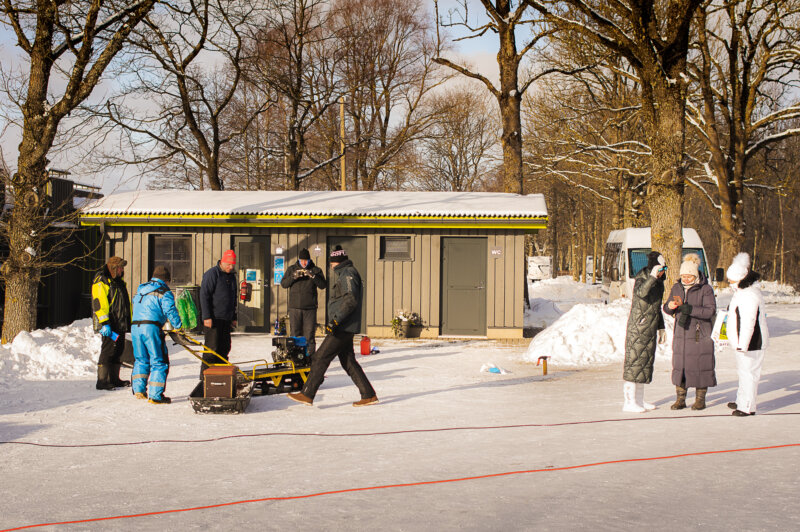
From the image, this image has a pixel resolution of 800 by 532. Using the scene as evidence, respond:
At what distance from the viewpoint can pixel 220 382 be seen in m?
8.17

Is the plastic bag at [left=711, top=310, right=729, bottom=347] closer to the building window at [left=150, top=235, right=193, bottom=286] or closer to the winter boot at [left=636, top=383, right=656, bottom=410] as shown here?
the winter boot at [left=636, top=383, right=656, bottom=410]

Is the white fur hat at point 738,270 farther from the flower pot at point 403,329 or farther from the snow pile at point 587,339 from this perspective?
the flower pot at point 403,329

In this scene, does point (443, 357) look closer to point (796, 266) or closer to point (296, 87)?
point (296, 87)

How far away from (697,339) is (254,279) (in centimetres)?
1095

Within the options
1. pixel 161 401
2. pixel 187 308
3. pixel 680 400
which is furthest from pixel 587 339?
pixel 187 308

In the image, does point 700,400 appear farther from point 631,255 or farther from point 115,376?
point 631,255

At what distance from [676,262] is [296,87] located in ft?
64.0

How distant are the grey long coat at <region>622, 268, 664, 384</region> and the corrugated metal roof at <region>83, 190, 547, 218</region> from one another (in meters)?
7.90

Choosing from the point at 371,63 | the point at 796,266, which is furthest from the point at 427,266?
the point at 796,266

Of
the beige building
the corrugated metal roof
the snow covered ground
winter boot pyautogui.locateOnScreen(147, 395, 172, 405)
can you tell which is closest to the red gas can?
the snow covered ground

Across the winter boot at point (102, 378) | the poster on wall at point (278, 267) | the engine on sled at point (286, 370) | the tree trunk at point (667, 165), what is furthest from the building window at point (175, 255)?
the tree trunk at point (667, 165)

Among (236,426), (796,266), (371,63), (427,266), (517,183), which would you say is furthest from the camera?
(796,266)

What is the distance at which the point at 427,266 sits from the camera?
1641 centimetres

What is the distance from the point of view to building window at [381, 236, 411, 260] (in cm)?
1659
